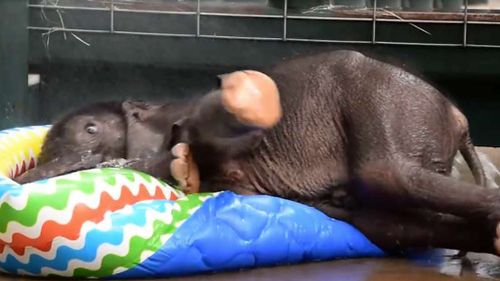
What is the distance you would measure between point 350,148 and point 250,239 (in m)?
0.27

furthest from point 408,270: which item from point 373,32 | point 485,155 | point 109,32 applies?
point 109,32

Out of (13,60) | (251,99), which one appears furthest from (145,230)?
(13,60)

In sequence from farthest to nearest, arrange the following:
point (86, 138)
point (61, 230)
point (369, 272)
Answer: point (86, 138)
point (369, 272)
point (61, 230)

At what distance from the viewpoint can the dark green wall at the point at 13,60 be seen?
3213 mm

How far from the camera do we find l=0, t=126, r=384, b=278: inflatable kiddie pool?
1.37 meters

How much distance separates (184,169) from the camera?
1.61 metres

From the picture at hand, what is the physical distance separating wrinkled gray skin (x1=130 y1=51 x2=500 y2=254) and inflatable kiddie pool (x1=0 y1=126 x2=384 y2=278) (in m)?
0.07

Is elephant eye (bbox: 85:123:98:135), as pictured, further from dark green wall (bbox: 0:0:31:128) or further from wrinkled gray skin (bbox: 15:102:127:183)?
dark green wall (bbox: 0:0:31:128)

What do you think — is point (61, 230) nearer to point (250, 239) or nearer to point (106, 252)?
point (106, 252)

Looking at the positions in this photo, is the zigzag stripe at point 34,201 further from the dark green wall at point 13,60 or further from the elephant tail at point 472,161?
the dark green wall at point 13,60

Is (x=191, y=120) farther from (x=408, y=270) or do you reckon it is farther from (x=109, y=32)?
(x=109, y=32)

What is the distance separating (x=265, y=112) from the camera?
154 centimetres

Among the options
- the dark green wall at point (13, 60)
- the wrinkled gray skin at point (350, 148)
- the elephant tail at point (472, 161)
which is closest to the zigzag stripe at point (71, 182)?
the wrinkled gray skin at point (350, 148)

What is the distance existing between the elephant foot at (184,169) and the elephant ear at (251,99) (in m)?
0.12
